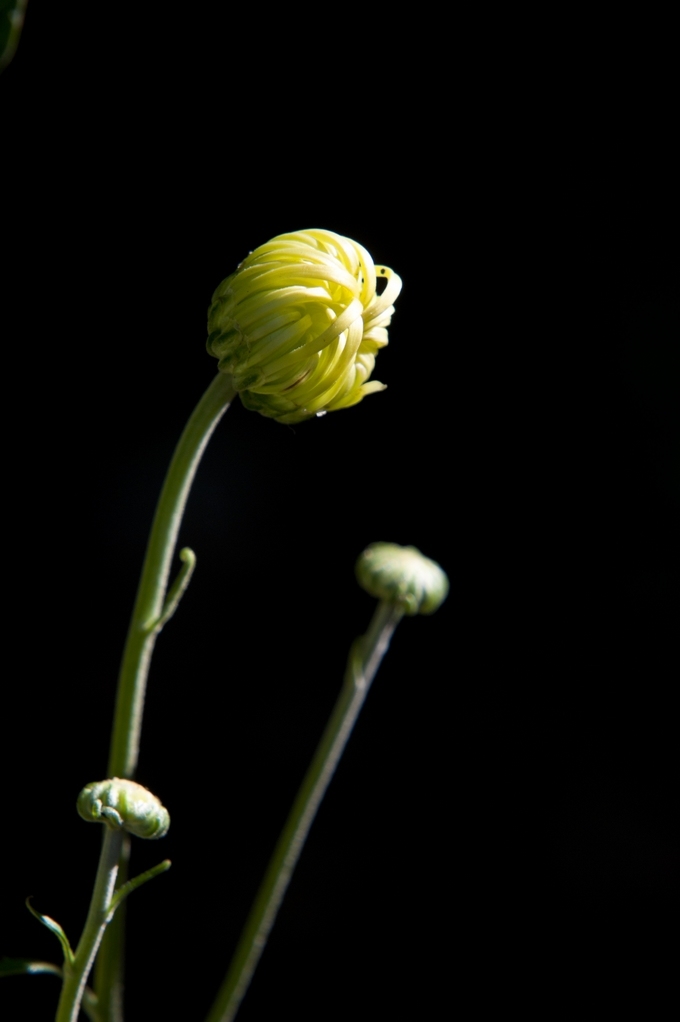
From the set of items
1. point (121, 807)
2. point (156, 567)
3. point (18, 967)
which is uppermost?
point (156, 567)

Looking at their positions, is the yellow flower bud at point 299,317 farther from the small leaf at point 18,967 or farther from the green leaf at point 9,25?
the small leaf at point 18,967

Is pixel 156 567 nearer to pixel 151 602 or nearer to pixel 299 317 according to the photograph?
pixel 151 602

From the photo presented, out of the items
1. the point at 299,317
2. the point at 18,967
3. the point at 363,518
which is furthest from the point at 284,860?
the point at 363,518

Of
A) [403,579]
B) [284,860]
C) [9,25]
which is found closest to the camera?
[9,25]

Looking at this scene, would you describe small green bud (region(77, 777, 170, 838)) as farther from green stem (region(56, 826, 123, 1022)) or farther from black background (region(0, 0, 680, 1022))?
black background (region(0, 0, 680, 1022))

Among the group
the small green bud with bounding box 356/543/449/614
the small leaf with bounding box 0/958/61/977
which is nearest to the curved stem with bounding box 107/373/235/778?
the small leaf with bounding box 0/958/61/977
